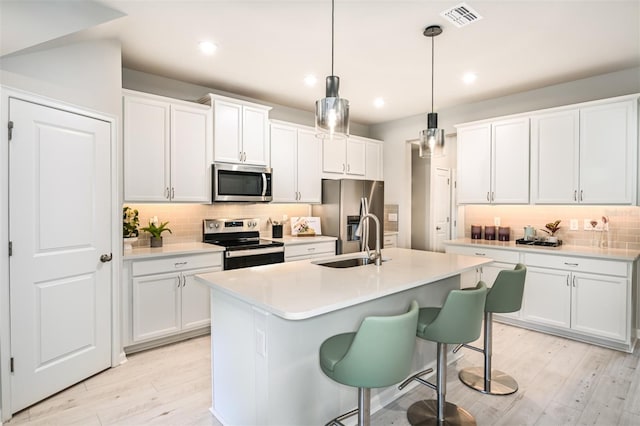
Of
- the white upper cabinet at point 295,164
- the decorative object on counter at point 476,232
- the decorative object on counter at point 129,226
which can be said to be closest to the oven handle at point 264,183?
the white upper cabinet at point 295,164

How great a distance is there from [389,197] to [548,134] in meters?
2.44

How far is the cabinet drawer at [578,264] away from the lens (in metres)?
3.26

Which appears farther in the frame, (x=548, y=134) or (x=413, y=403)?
(x=548, y=134)

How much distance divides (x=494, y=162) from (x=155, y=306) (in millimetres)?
4021

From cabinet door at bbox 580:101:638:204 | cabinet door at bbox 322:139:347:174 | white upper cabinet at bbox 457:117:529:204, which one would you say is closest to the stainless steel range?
cabinet door at bbox 322:139:347:174

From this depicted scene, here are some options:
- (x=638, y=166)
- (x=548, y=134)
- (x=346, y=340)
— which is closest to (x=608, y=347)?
(x=638, y=166)

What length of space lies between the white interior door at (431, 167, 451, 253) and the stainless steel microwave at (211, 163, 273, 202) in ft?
10.1

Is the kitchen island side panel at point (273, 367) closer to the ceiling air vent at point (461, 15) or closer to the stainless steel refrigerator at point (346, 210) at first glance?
the ceiling air vent at point (461, 15)

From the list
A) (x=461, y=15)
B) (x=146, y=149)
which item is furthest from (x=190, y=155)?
(x=461, y=15)

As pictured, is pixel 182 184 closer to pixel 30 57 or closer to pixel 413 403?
pixel 30 57

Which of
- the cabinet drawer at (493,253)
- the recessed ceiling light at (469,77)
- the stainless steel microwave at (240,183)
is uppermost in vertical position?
the recessed ceiling light at (469,77)

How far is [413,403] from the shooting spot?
2389 millimetres

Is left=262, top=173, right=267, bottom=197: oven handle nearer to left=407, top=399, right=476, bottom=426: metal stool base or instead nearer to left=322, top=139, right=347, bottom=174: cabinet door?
left=322, top=139, right=347, bottom=174: cabinet door

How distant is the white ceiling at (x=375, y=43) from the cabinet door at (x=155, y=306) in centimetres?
205
